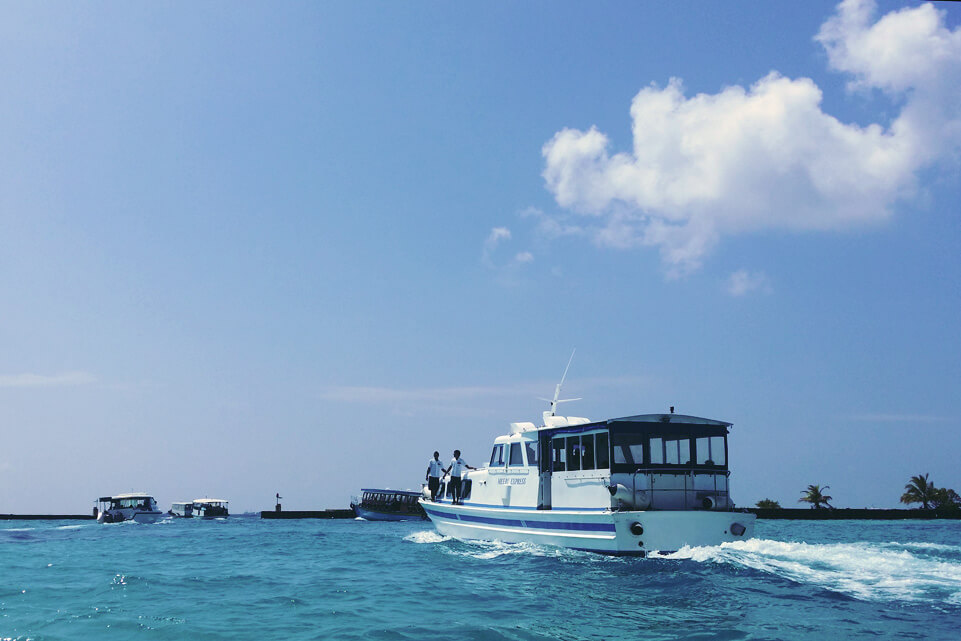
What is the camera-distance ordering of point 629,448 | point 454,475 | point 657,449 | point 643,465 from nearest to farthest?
1. point 643,465
2. point 629,448
3. point 657,449
4. point 454,475

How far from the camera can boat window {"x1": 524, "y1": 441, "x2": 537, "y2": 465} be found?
21872mm

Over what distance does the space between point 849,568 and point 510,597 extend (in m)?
7.56

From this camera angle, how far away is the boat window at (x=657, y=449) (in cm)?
1941

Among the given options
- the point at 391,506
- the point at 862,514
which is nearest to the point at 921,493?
the point at 862,514

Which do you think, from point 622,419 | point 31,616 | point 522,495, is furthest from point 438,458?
point 31,616

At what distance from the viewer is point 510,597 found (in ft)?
45.2

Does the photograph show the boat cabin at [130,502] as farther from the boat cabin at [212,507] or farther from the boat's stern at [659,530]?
the boat's stern at [659,530]

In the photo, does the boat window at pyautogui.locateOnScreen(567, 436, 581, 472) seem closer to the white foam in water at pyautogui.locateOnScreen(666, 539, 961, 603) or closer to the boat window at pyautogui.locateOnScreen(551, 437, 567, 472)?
the boat window at pyautogui.locateOnScreen(551, 437, 567, 472)

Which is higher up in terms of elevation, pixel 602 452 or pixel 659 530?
pixel 602 452

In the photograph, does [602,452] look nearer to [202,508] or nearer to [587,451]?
[587,451]

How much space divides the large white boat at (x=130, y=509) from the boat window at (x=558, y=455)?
2031 inches

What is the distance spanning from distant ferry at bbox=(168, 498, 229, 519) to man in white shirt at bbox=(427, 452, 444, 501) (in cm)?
5904

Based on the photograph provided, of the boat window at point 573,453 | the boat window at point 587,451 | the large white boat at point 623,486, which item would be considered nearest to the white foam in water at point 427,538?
the large white boat at point 623,486

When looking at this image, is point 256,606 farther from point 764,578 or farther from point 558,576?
point 764,578
